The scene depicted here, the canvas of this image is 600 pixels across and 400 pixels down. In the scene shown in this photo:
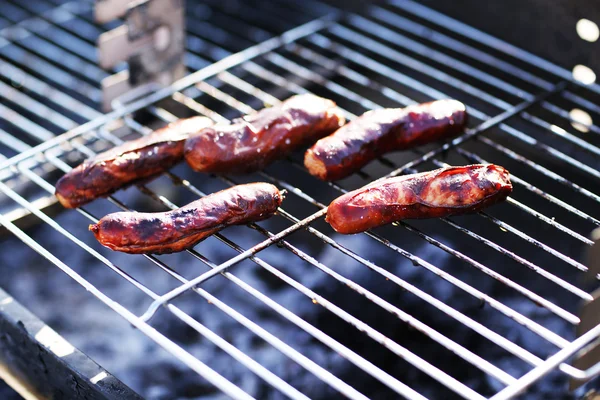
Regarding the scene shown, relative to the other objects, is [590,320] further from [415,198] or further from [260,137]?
[260,137]

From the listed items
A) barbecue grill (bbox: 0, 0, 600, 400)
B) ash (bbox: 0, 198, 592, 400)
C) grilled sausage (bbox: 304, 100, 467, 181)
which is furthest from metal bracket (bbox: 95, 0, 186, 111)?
grilled sausage (bbox: 304, 100, 467, 181)

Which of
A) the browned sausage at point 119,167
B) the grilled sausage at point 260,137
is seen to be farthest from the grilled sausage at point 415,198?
the browned sausage at point 119,167

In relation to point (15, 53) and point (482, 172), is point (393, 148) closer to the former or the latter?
point (482, 172)

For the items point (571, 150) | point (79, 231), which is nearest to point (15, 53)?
point (79, 231)

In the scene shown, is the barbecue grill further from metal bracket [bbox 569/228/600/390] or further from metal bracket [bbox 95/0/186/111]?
metal bracket [bbox 569/228/600/390]

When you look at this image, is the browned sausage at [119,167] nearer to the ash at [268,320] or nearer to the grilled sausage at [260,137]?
the grilled sausage at [260,137]

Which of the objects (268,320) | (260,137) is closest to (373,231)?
(268,320)
